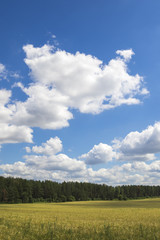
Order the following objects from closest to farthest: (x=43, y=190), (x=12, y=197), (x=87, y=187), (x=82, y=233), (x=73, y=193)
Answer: (x=82, y=233), (x=12, y=197), (x=43, y=190), (x=73, y=193), (x=87, y=187)

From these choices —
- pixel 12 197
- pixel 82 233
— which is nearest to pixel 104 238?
pixel 82 233

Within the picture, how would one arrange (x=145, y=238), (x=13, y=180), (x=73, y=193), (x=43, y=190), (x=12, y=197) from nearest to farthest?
(x=145, y=238)
(x=12, y=197)
(x=13, y=180)
(x=43, y=190)
(x=73, y=193)

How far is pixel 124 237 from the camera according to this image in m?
17.2

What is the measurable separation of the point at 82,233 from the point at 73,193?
149 meters

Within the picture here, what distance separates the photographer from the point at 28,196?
123 metres

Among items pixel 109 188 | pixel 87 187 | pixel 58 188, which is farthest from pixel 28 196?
pixel 109 188

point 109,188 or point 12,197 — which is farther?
point 109,188

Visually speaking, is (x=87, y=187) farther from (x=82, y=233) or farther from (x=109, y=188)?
(x=82, y=233)

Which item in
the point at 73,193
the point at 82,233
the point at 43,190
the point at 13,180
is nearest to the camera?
the point at 82,233

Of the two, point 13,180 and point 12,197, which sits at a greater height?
point 13,180

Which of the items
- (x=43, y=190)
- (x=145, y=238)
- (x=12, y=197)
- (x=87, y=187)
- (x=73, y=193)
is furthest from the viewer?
(x=87, y=187)

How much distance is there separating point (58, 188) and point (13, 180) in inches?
1286

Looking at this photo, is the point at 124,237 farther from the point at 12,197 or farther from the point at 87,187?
the point at 87,187

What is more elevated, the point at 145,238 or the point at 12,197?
the point at 145,238
